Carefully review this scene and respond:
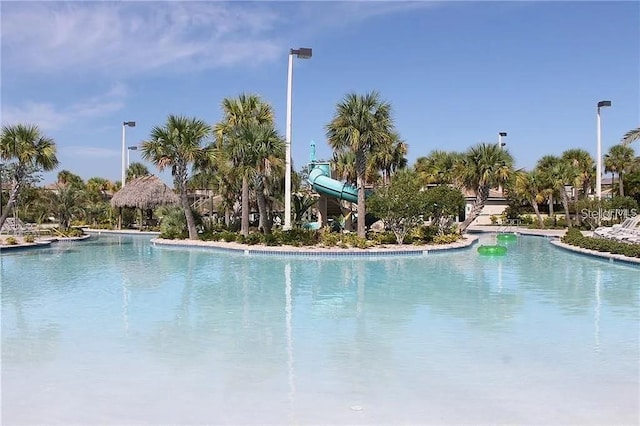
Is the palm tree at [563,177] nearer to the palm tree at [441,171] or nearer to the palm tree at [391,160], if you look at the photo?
Result: the palm tree at [441,171]

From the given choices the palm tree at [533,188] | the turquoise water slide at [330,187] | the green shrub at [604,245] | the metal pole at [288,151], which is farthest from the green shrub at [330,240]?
the palm tree at [533,188]

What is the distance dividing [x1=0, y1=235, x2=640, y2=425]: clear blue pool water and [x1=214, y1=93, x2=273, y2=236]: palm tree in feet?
32.7

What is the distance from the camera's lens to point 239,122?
2578 cm

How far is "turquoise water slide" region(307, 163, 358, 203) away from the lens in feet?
97.8

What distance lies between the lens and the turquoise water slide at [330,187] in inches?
1173

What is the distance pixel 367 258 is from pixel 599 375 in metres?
14.2

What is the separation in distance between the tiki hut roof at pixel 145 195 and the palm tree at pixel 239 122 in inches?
485

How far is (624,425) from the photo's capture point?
5.05 m

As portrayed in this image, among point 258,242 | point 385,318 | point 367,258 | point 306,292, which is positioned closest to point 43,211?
point 258,242

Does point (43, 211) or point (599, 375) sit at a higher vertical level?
point (43, 211)

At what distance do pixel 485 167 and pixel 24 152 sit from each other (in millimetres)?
22855

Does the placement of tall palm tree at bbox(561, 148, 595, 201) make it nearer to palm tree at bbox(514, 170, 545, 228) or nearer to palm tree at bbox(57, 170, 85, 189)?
palm tree at bbox(514, 170, 545, 228)

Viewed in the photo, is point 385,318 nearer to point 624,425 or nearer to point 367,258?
point 624,425

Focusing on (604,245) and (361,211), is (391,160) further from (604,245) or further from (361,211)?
(604,245)
